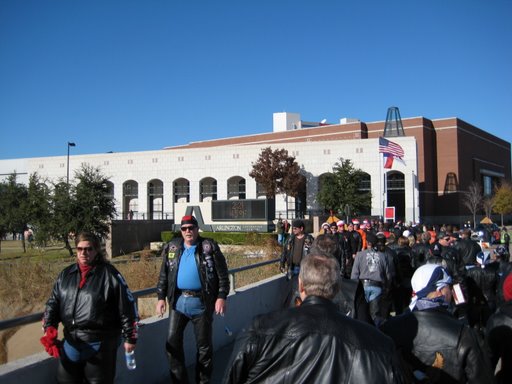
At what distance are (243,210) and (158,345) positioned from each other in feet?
103

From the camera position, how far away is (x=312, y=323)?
2.20 m

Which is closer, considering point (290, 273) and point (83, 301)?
point (83, 301)

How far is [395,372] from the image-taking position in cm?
212

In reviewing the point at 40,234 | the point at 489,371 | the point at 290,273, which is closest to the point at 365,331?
the point at 489,371

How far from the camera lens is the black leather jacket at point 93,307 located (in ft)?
12.4

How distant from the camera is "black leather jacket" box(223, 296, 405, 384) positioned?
6.90ft

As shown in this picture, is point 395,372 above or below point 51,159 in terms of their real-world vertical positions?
below

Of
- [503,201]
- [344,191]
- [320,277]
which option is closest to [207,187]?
[344,191]

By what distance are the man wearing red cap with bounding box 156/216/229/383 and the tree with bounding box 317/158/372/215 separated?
42.5 meters

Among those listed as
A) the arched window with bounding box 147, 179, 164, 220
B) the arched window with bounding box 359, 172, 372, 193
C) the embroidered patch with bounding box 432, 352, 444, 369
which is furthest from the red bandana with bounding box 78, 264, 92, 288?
the arched window with bounding box 147, 179, 164, 220

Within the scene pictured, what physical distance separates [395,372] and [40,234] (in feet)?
101

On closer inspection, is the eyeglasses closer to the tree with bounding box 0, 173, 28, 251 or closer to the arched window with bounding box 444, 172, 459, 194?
the tree with bounding box 0, 173, 28, 251

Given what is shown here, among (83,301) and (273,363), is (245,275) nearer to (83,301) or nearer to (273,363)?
(83,301)

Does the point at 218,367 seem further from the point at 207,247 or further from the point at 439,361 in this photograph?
the point at 439,361
